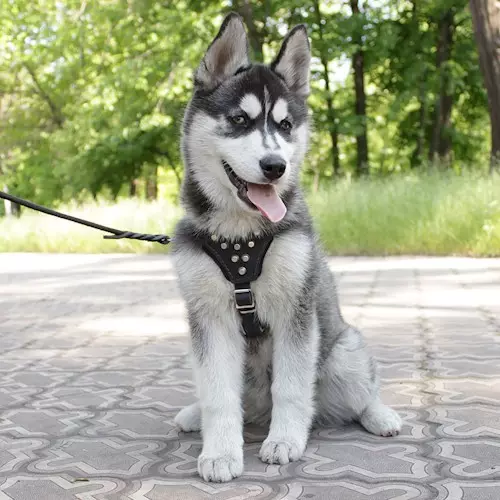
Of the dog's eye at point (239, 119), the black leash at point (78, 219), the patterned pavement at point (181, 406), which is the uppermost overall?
the dog's eye at point (239, 119)

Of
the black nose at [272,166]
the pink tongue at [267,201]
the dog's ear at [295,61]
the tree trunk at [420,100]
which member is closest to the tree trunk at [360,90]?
the tree trunk at [420,100]

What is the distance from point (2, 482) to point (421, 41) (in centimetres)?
2610

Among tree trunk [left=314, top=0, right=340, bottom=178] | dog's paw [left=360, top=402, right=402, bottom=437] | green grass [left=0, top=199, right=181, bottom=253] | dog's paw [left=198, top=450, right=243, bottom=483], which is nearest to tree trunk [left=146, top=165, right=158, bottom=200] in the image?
tree trunk [left=314, top=0, right=340, bottom=178]

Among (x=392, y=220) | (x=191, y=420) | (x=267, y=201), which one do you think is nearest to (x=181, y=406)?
(x=191, y=420)

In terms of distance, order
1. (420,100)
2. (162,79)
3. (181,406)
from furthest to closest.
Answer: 1. (162,79)
2. (420,100)
3. (181,406)

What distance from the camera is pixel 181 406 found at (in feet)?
14.0

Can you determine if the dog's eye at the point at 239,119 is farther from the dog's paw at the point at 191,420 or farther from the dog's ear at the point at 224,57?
the dog's paw at the point at 191,420

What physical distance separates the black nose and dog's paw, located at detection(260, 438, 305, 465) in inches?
45.2

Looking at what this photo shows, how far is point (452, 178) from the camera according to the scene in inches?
592

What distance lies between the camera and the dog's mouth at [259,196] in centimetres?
323

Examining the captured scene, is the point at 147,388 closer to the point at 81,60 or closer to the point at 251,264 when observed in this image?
the point at 251,264

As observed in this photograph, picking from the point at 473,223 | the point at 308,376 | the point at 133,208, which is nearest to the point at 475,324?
the point at 308,376

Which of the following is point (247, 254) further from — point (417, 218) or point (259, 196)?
point (417, 218)

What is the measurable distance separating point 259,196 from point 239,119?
1.14ft
